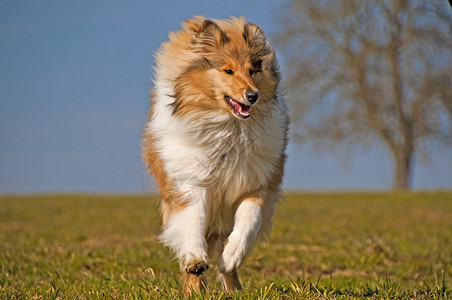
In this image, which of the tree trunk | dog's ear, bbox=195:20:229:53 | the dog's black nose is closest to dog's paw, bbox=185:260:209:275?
the dog's black nose

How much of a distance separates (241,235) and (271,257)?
3852 mm

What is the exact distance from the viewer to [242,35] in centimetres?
543

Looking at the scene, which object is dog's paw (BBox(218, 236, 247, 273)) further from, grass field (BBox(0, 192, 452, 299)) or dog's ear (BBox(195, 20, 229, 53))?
dog's ear (BBox(195, 20, 229, 53))

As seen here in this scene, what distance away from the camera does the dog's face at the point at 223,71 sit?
5227 mm

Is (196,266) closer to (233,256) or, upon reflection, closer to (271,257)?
Answer: (233,256)

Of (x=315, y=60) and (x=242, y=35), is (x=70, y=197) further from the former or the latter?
(x=242, y=35)

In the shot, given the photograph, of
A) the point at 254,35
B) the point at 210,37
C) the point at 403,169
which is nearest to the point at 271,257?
the point at 254,35

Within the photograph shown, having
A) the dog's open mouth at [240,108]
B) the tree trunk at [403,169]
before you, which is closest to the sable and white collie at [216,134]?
the dog's open mouth at [240,108]

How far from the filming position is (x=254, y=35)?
5.52 metres

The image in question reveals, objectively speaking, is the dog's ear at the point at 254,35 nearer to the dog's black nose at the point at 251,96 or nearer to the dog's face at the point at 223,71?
the dog's face at the point at 223,71

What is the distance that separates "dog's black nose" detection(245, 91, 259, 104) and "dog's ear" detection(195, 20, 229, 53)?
0.64m

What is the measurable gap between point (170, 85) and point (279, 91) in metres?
0.99

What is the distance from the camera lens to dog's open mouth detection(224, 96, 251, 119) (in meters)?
5.14

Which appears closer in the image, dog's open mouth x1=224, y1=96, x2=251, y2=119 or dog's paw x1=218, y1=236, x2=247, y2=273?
dog's paw x1=218, y1=236, x2=247, y2=273
